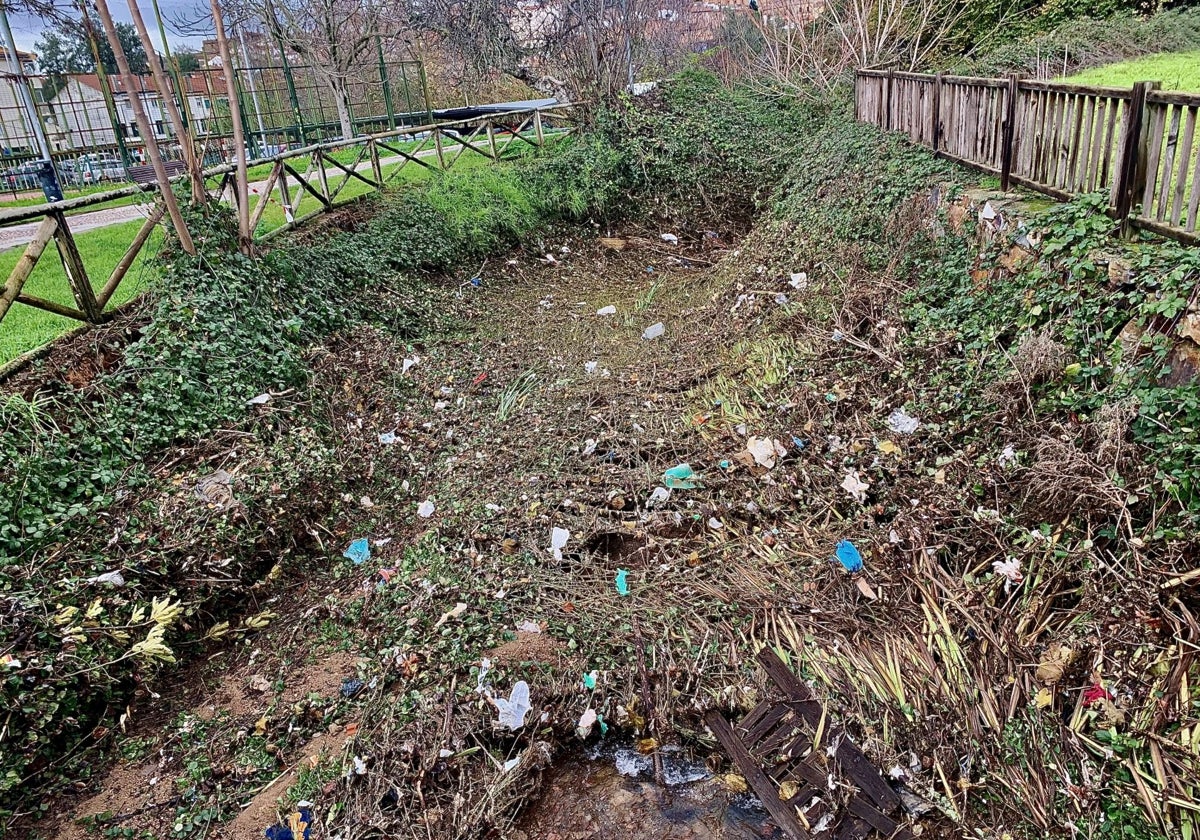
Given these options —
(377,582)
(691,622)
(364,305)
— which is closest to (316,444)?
(377,582)

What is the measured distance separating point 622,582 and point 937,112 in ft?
17.1

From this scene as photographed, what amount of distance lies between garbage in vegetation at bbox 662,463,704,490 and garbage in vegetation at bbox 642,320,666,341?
245cm

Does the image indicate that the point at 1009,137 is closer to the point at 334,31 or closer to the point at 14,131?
the point at 334,31

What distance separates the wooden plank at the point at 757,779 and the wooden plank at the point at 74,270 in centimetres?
477

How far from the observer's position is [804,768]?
2.70 metres

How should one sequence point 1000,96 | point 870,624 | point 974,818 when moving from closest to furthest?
1. point 974,818
2. point 870,624
3. point 1000,96

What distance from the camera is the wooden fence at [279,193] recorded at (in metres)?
4.47

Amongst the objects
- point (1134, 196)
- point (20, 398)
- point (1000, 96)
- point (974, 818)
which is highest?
point (1000, 96)

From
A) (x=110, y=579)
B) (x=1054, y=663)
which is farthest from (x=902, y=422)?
(x=110, y=579)

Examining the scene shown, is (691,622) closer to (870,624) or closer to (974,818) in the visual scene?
(870,624)

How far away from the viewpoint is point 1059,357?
345cm

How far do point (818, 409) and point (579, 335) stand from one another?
299 centimetres

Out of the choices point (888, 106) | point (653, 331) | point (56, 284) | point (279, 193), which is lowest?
point (653, 331)

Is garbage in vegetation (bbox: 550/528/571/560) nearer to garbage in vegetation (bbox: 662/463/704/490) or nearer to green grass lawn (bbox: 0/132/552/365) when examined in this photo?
garbage in vegetation (bbox: 662/463/704/490)
